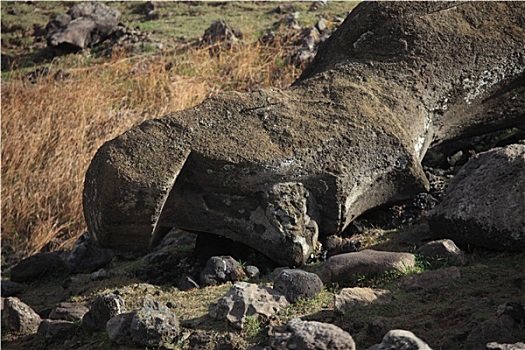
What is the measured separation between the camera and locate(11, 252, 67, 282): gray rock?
19.4 ft

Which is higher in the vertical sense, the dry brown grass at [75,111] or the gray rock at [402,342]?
the gray rock at [402,342]

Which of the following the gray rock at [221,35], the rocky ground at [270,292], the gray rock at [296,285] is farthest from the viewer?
the gray rock at [221,35]

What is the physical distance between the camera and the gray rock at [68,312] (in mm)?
4766

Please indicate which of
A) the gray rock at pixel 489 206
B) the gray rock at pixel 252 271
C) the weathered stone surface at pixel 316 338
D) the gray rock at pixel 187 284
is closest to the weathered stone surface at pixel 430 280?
the gray rock at pixel 489 206

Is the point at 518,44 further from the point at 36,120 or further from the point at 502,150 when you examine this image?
the point at 36,120

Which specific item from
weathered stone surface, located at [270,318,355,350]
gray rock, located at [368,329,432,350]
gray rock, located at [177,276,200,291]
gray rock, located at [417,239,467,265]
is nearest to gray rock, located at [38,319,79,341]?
gray rock, located at [177,276,200,291]

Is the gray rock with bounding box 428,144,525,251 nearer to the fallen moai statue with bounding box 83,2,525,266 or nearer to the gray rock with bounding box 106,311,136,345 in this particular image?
the fallen moai statue with bounding box 83,2,525,266

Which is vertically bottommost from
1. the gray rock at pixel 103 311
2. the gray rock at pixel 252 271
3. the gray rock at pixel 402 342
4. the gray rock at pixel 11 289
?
the gray rock at pixel 11 289

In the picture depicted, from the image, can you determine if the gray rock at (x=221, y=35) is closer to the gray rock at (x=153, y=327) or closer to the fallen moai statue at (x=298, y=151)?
the fallen moai statue at (x=298, y=151)

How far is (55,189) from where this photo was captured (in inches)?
293

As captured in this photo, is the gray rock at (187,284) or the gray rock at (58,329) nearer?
the gray rock at (58,329)

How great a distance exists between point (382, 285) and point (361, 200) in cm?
83

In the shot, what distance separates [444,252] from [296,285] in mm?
824

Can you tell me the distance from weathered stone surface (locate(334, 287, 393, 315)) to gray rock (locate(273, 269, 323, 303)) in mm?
226
